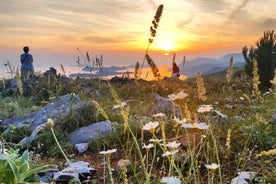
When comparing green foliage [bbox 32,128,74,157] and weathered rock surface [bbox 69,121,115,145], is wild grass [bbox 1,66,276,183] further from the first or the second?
weathered rock surface [bbox 69,121,115,145]

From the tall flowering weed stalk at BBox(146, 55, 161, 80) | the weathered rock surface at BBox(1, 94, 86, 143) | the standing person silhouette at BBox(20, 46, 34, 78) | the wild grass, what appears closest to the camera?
the wild grass

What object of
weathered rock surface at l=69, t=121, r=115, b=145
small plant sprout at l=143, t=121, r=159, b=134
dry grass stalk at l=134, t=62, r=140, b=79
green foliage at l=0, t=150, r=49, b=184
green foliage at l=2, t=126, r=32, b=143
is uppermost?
dry grass stalk at l=134, t=62, r=140, b=79

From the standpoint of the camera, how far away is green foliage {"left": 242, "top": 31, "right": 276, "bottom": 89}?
18938 mm

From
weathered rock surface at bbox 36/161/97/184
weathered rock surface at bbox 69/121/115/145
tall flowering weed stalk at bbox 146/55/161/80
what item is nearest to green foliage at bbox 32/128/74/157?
weathered rock surface at bbox 69/121/115/145

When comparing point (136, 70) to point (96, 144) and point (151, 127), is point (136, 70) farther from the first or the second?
point (96, 144)

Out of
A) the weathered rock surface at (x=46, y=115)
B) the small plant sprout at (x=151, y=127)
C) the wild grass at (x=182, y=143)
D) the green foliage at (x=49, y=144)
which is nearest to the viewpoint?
the small plant sprout at (x=151, y=127)

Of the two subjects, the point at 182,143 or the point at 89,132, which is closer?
the point at 182,143

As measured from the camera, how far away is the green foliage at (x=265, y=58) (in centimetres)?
1894

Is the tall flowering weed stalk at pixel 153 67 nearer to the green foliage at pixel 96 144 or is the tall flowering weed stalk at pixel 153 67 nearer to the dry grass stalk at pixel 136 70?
the dry grass stalk at pixel 136 70

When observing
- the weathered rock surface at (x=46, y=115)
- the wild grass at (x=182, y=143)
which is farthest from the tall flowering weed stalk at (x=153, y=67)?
the weathered rock surface at (x=46, y=115)

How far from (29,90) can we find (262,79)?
10025mm

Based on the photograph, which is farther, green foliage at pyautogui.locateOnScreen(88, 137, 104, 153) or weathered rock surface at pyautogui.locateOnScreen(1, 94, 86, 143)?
weathered rock surface at pyautogui.locateOnScreen(1, 94, 86, 143)

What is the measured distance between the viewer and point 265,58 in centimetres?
1934

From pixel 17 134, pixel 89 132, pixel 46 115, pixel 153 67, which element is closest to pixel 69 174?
pixel 153 67
